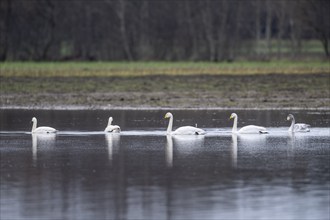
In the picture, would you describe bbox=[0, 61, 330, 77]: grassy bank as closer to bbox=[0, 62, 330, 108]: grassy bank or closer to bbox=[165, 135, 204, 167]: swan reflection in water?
bbox=[0, 62, 330, 108]: grassy bank

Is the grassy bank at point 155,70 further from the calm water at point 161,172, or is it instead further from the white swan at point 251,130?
the white swan at point 251,130

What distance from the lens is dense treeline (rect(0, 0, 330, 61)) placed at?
61.9 meters

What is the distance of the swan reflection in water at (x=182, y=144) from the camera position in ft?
63.7

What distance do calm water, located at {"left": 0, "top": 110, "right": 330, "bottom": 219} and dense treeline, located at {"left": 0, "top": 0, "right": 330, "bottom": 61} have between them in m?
36.4

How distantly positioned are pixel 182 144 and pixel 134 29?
45509 mm

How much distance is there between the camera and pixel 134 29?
66.1 metres

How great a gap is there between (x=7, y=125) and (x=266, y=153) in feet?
27.8

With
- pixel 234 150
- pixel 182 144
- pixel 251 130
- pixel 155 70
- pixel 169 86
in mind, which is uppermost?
pixel 155 70

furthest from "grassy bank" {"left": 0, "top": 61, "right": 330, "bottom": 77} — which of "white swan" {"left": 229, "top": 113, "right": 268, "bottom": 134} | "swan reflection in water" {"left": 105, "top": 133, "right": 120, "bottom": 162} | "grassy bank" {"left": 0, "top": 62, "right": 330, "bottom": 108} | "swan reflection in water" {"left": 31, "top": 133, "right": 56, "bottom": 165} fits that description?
"swan reflection in water" {"left": 105, "top": 133, "right": 120, "bottom": 162}

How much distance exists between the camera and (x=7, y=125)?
25.1 metres

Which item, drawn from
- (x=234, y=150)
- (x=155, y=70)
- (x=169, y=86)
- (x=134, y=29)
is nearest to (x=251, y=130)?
(x=234, y=150)

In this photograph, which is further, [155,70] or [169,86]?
[155,70]

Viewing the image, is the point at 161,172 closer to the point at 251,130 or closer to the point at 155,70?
the point at 251,130

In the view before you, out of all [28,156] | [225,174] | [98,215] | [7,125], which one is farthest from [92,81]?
[98,215]
